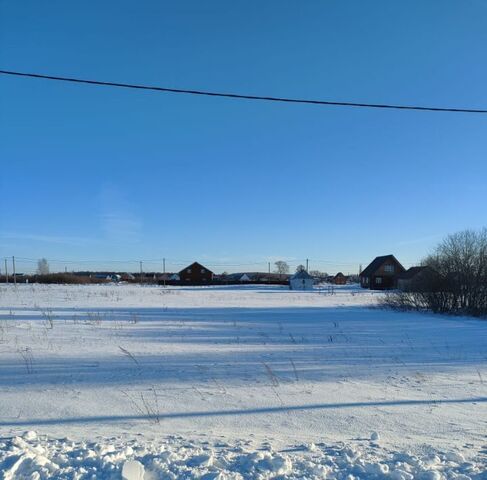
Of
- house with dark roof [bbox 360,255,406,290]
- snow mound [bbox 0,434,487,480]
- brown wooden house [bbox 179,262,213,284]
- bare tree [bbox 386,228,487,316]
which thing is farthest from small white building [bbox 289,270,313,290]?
snow mound [bbox 0,434,487,480]

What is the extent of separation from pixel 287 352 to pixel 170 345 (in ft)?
8.97

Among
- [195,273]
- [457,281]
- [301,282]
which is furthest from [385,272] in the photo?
[457,281]

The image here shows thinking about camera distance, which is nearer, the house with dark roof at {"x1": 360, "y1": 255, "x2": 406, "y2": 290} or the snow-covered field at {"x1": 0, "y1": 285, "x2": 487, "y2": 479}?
the snow-covered field at {"x1": 0, "y1": 285, "x2": 487, "y2": 479}

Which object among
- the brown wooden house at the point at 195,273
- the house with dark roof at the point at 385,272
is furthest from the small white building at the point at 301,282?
the brown wooden house at the point at 195,273

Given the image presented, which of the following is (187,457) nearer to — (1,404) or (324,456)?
(324,456)

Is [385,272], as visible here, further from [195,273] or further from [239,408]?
[239,408]

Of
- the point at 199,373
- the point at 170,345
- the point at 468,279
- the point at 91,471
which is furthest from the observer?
the point at 468,279

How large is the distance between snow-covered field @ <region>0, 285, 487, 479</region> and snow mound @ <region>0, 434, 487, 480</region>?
0.04ft

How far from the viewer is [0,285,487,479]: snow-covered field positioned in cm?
338

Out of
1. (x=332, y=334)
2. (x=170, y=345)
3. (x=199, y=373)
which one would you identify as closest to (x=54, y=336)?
(x=170, y=345)

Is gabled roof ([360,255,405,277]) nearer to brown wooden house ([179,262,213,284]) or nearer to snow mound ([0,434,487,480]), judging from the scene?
brown wooden house ([179,262,213,284])

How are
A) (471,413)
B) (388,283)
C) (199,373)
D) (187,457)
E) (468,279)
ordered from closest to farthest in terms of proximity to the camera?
1. (187,457)
2. (471,413)
3. (199,373)
4. (468,279)
5. (388,283)

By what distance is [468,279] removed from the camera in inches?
827

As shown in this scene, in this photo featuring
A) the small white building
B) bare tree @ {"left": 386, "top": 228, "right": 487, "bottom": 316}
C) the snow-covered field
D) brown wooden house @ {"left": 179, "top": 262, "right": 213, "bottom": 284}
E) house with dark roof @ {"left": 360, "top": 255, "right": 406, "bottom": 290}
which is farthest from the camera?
brown wooden house @ {"left": 179, "top": 262, "right": 213, "bottom": 284}
